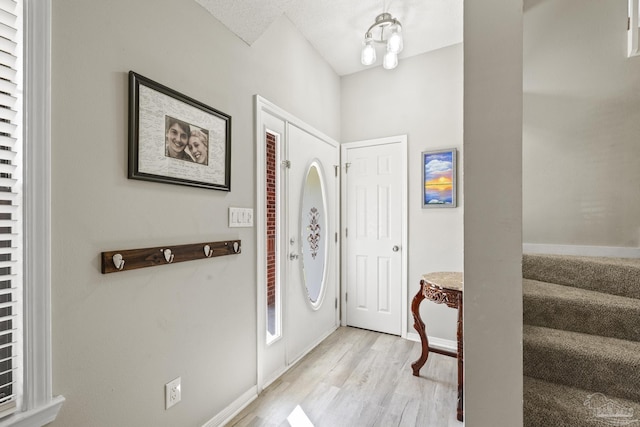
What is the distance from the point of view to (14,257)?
3.02ft

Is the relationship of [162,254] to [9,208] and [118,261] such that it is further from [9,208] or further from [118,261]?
[9,208]

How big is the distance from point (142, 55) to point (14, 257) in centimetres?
96

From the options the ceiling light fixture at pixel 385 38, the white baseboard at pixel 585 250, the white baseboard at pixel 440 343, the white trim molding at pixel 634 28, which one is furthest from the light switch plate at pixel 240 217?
the white trim molding at pixel 634 28

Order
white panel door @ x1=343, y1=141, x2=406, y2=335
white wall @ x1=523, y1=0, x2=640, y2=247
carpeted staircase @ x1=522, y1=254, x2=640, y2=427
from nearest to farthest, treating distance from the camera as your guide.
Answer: carpeted staircase @ x1=522, y1=254, x2=640, y2=427 < white wall @ x1=523, y1=0, x2=640, y2=247 < white panel door @ x1=343, y1=141, x2=406, y2=335

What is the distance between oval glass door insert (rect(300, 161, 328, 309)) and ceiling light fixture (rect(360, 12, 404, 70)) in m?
1.04

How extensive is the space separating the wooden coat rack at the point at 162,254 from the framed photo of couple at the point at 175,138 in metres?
0.33

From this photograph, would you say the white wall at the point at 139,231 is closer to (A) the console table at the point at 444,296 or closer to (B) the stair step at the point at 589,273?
(A) the console table at the point at 444,296

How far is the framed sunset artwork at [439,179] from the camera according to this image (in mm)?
2645

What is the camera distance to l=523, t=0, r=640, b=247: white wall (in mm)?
2082

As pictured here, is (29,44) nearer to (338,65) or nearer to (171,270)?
(171,270)

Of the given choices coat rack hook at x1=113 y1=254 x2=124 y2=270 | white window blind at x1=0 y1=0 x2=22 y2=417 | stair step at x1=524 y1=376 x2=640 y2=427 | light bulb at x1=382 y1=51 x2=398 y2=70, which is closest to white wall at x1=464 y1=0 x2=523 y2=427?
stair step at x1=524 y1=376 x2=640 y2=427

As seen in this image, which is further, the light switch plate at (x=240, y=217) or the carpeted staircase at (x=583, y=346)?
the light switch plate at (x=240, y=217)

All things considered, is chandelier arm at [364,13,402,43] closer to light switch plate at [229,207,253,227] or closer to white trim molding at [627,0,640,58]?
white trim molding at [627,0,640,58]

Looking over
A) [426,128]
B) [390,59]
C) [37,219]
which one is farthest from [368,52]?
[37,219]
